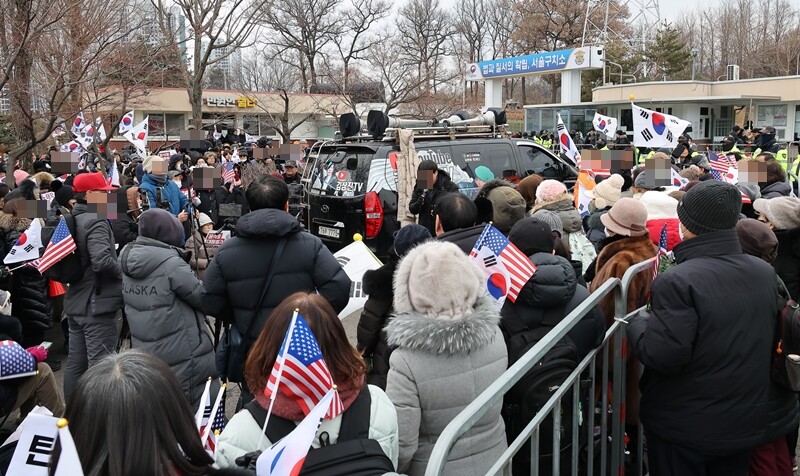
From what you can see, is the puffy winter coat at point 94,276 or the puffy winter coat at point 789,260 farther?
the puffy winter coat at point 94,276

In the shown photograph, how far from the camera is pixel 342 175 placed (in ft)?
27.7

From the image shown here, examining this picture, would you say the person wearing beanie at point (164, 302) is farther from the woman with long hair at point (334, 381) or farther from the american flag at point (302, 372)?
the american flag at point (302, 372)

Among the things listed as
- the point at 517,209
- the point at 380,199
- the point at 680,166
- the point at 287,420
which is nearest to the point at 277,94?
the point at 680,166

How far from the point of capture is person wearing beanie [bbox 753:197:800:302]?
4.54m

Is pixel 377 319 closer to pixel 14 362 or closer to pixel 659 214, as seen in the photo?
pixel 14 362

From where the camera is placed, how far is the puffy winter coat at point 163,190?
8742 millimetres

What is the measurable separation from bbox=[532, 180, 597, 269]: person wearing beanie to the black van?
2.52 m

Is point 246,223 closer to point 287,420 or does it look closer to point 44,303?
point 287,420

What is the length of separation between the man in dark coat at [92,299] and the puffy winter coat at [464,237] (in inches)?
105

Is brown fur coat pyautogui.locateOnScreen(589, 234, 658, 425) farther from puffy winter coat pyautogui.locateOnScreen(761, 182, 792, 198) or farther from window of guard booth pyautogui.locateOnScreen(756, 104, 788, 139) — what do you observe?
window of guard booth pyautogui.locateOnScreen(756, 104, 788, 139)

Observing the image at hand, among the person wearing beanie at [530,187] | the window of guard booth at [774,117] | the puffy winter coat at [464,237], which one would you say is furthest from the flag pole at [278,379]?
the window of guard booth at [774,117]

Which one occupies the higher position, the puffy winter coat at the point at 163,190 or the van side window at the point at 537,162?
the van side window at the point at 537,162

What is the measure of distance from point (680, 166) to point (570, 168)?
3692 millimetres

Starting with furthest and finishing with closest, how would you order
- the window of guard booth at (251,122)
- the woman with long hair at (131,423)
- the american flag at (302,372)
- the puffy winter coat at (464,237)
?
the window of guard booth at (251,122) → the puffy winter coat at (464,237) → the american flag at (302,372) → the woman with long hair at (131,423)
